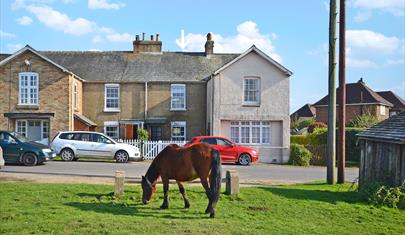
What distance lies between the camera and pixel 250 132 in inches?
1252

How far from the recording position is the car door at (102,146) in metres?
25.6

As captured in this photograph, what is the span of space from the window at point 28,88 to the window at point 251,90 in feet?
47.2

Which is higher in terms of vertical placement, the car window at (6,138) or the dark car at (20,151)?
the car window at (6,138)

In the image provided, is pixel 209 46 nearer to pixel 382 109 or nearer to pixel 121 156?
pixel 121 156

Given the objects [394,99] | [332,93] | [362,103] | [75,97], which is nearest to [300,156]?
[332,93]

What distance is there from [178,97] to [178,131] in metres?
2.53

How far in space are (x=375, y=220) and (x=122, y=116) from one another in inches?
957

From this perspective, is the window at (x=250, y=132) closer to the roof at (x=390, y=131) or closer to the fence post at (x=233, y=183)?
the roof at (x=390, y=131)

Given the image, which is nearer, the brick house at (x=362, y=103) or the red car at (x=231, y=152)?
the red car at (x=231, y=152)

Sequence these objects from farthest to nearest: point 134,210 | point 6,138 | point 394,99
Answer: point 394,99 < point 6,138 < point 134,210

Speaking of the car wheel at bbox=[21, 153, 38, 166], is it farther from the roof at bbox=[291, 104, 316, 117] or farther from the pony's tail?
the roof at bbox=[291, 104, 316, 117]

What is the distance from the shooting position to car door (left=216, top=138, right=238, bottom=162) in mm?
26656

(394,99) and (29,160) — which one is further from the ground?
(394,99)

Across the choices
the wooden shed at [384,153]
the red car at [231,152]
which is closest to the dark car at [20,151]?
the red car at [231,152]
